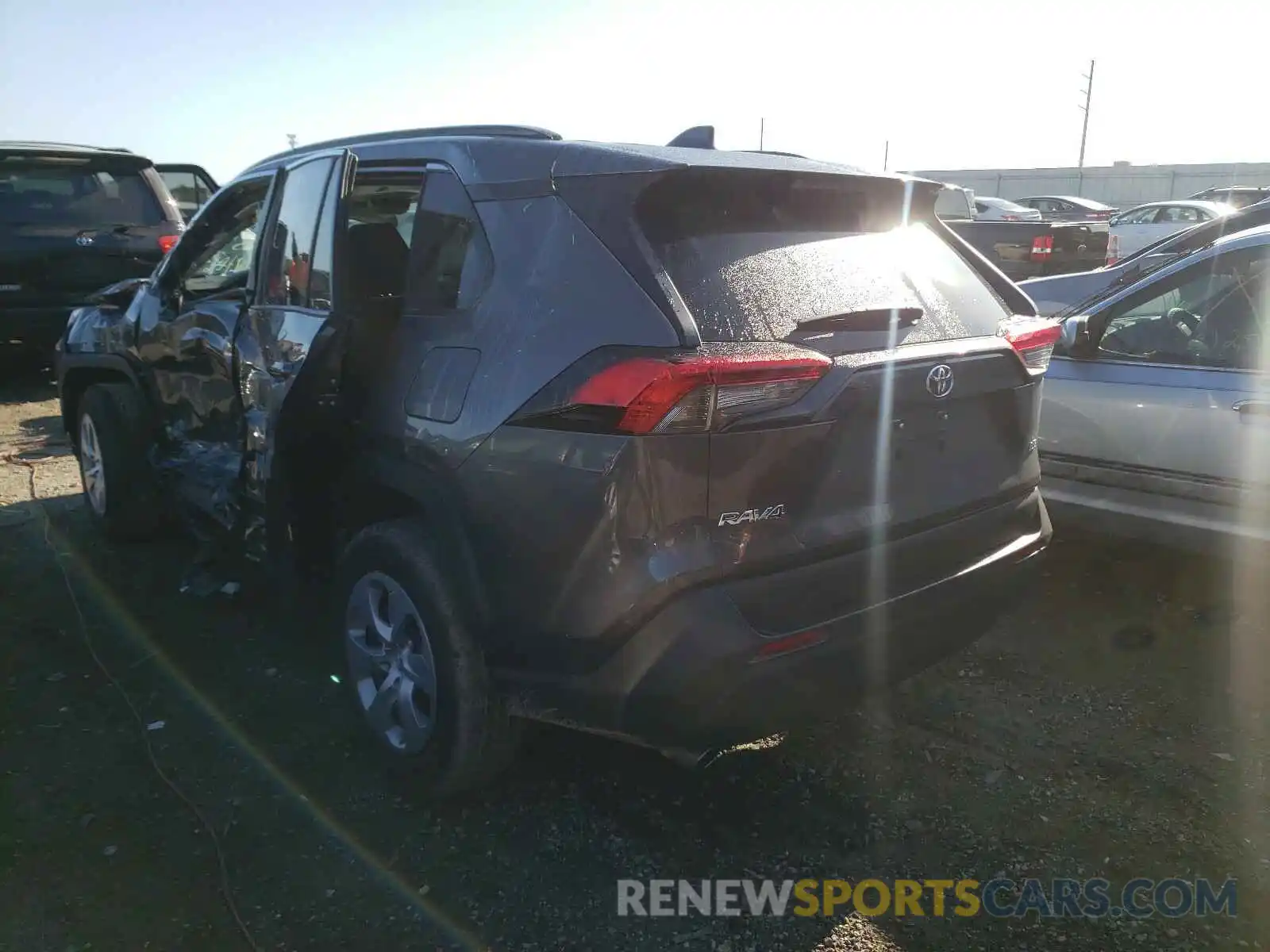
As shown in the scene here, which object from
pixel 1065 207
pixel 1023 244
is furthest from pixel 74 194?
pixel 1065 207

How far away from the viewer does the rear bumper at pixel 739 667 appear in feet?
7.35

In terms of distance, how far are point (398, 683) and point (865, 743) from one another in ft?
5.10

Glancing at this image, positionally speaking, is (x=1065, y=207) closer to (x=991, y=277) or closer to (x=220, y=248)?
Answer: (x=991, y=277)

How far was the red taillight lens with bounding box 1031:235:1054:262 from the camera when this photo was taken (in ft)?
45.0

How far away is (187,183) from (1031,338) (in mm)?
12512

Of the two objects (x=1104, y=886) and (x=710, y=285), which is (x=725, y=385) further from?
(x=1104, y=886)

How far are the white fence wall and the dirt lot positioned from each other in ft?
140

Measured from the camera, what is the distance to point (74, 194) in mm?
8359

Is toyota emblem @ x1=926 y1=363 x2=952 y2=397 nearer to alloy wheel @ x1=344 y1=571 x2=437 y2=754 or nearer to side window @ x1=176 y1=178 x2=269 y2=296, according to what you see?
alloy wheel @ x1=344 y1=571 x2=437 y2=754

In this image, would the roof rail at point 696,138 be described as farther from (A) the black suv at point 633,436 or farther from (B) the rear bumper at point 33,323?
(B) the rear bumper at point 33,323

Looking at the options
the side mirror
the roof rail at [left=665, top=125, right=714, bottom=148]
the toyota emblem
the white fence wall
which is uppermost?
the white fence wall

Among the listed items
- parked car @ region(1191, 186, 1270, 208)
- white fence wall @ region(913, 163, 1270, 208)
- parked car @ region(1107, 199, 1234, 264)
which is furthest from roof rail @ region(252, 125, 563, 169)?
white fence wall @ region(913, 163, 1270, 208)

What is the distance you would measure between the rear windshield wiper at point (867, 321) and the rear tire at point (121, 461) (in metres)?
3.56

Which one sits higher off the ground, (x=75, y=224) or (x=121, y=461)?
(x=75, y=224)
